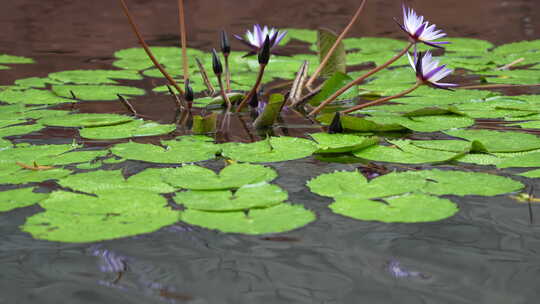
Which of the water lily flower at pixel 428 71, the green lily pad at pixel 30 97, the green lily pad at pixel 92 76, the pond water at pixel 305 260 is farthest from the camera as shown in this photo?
the green lily pad at pixel 92 76

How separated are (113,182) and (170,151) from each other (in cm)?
32

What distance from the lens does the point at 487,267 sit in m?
1.14

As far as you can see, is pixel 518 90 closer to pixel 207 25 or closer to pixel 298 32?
pixel 298 32

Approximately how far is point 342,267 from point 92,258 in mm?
500

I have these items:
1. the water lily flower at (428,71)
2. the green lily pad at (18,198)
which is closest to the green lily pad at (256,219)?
the green lily pad at (18,198)

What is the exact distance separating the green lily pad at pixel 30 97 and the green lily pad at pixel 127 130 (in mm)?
576

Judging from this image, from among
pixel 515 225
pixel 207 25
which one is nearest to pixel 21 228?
pixel 515 225

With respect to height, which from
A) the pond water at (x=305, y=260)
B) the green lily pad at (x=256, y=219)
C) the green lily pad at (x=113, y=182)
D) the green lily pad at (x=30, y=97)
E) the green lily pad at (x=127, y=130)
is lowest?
the pond water at (x=305, y=260)

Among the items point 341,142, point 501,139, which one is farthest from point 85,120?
point 501,139

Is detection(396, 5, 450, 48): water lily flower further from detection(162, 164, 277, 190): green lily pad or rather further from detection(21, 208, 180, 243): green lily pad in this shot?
detection(21, 208, 180, 243): green lily pad

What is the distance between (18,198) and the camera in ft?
4.68

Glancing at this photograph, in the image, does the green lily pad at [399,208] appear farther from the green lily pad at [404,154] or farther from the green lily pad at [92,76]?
the green lily pad at [92,76]

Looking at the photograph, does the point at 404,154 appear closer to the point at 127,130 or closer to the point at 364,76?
the point at 364,76

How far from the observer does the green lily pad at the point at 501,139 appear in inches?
69.6
